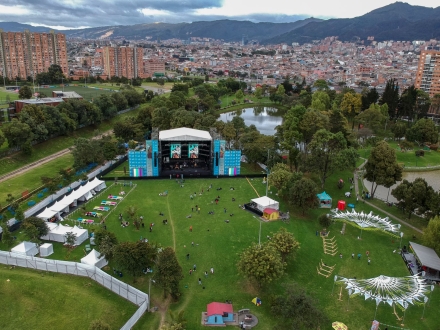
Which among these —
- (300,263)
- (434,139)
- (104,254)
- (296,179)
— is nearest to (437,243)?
(300,263)

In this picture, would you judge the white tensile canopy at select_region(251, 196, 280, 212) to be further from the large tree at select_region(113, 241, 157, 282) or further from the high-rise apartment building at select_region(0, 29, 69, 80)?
the high-rise apartment building at select_region(0, 29, 69, 80)

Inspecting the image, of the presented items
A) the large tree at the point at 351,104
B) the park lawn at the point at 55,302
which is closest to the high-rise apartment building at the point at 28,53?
the large tree at the point at 351,104

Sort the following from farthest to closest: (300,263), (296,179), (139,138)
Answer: (139,138)
(296,179)
(300,263)

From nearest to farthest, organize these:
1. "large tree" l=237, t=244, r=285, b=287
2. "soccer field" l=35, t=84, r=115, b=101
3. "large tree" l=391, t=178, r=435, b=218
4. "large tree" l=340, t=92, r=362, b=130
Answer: "large tree" l=237, t=244, r=285, b=287 → "large tree" l=391, t=178, r=435, b=218 → "large tree" l=340, t=92, r=362, b=130 → "soccer field" l=35, t=84, r=115, b=101

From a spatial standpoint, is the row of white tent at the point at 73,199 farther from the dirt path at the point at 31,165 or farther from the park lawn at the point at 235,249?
the dirt path at the point at 31,165

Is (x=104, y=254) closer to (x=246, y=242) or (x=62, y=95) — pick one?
(x=246, y=242)

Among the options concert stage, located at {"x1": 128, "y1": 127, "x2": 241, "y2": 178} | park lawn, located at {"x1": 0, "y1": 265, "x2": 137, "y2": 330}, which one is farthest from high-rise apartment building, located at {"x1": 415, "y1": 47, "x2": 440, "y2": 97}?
park lawn, located at {"x1": 0, "y1": 265, "x2": 137, "y2": 330}

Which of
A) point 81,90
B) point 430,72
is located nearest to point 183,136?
point 81,90
